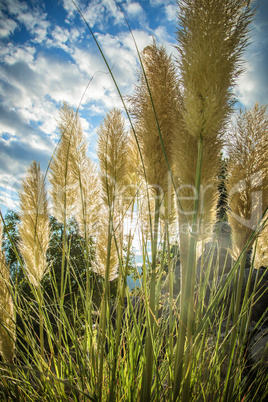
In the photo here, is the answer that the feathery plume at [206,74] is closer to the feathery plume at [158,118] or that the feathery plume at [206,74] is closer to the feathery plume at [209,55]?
the feathery plume at [209,55]

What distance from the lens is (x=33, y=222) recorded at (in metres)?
1.92

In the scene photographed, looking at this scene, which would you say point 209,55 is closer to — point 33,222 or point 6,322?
point 33,222

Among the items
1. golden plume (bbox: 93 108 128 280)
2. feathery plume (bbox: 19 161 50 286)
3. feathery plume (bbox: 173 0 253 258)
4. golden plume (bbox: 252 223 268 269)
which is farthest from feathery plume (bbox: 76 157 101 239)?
golden plume (bbox: 252 223 268 269)

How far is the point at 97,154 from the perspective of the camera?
5.58ft

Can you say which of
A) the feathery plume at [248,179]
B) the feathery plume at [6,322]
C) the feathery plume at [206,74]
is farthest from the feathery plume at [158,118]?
the feathery plume at [6,322]

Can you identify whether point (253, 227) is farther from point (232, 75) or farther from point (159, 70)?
point (159, 70)

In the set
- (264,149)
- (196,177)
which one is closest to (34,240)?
(196,177)

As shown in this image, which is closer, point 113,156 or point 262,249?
point 113,156

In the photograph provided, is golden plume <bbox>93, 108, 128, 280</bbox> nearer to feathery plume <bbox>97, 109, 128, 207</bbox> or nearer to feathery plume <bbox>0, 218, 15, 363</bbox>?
feathery plume <bbox>97, 109, 128, 207</bbox>

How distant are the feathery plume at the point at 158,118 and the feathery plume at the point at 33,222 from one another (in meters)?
1.05

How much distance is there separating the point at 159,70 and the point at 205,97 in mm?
458

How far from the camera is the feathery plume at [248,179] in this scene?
1.46 meters

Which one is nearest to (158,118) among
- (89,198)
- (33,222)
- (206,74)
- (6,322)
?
(206,74)

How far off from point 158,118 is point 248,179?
68cm
